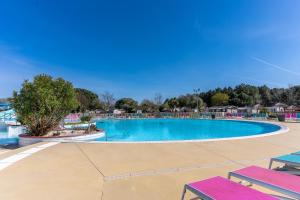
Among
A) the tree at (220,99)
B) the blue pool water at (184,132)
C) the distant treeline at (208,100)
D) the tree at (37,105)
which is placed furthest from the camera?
the tree at (220,99)

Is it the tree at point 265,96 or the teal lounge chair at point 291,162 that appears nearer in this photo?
the teal lounge chair at point 291,162

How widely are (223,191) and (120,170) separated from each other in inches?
94.6

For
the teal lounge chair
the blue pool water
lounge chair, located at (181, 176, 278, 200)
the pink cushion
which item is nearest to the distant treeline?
the blue pool water

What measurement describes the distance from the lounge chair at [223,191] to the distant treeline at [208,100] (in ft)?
138

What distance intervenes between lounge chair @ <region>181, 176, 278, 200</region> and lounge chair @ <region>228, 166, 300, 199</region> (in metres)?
0.38

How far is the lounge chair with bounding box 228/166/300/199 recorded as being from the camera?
2.17 meters

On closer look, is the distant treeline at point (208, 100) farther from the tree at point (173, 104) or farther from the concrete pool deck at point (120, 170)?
the concrete pool deck at point (120, 170)

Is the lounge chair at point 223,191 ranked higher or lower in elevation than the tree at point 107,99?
lower

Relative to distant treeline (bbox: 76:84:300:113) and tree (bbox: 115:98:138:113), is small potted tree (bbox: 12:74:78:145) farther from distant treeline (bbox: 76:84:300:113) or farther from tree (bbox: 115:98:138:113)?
distant treeline (bbox: 76:84:300:113)

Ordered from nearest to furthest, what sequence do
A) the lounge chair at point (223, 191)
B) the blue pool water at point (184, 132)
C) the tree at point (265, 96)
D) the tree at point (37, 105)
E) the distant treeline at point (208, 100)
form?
the lounge chair at point (223, 191) → the tree at point (37, 105) → the blue pool water at point (184, 132) → the distant treeline at point (208, 100) → the tree at point (265, 96)

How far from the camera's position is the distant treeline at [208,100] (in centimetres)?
4675

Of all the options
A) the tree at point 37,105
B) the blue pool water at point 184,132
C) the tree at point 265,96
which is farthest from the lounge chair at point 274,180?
the tree at point 265,96

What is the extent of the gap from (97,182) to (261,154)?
14.3ft

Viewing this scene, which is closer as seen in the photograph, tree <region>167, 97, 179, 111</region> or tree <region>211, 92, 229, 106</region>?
tree <region>211, 92, 229, 106</region>
